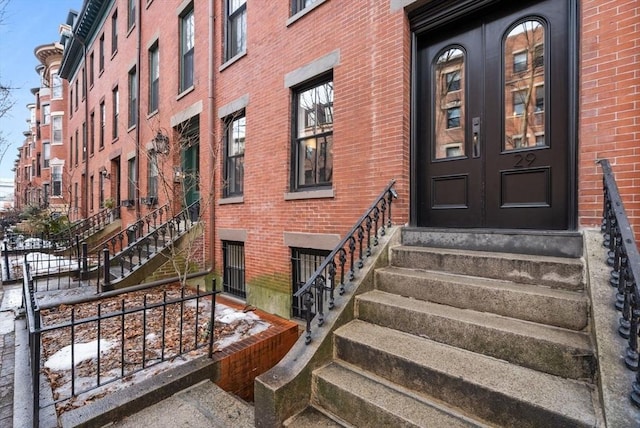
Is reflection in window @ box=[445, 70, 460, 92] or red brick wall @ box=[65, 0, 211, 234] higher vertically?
red brick wall @ box=[65, 0, 211, 234]

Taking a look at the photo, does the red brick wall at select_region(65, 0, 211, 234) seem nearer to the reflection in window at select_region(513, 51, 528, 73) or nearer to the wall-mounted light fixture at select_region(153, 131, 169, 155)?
the wall-mounted light fixture at select_region(153, 131, 169, 155)

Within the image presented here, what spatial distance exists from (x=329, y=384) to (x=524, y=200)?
298cm

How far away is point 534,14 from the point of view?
3.69 m

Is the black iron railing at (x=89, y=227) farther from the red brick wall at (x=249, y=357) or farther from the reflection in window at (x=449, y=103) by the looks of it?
the reflection in window at (x=449, y=103)

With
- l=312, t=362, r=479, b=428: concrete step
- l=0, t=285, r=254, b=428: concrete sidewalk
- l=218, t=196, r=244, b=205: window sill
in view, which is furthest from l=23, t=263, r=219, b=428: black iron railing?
l=218, t=196, r=244, b=205: window sill

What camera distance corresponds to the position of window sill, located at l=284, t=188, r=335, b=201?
5.21m

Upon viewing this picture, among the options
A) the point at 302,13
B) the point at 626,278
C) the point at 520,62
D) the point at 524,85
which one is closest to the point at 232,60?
the point at 302,13

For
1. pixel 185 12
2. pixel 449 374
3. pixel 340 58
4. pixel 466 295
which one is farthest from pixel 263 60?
pixel 449 374

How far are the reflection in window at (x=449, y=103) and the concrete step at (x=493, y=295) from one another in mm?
1862

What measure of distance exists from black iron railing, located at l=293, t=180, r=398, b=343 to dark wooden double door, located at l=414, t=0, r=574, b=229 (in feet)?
2.08

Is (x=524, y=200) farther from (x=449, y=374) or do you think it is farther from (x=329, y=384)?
(x=329, y=384)

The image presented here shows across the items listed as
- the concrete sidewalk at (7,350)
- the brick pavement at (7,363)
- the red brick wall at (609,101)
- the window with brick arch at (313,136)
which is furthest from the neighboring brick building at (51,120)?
the red brick wall at (609,101)


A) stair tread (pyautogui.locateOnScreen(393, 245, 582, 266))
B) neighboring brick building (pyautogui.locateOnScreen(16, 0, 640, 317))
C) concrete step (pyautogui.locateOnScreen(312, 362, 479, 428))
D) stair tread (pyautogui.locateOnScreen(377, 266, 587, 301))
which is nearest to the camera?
concrete step (pyautogui.locateOnScreen(312, 362, 479, 428))

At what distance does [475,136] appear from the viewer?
13.4 feet
